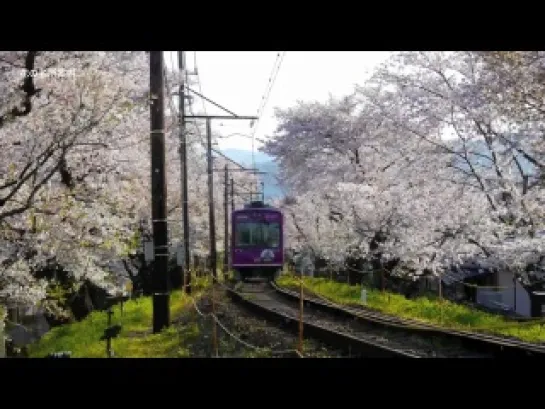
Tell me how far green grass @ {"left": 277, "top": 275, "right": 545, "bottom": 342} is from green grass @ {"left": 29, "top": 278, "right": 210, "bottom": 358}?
66.9 inches

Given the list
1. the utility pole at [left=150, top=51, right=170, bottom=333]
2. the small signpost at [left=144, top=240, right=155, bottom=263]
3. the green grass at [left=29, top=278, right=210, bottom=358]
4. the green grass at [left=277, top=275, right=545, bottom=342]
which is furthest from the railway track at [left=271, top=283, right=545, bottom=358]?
the small signpost at [left=144, top=240, right=155, bottom=263]

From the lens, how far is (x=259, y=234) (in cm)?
1484

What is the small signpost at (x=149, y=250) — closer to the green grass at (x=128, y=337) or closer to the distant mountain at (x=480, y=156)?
the green grass at (x=128, y=337)

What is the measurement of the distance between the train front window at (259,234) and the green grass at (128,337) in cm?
173

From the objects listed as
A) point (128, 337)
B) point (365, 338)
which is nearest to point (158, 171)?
point (128, 337)

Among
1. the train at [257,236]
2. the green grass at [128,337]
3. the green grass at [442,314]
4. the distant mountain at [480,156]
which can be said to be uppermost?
the distant mountain at [480,156]

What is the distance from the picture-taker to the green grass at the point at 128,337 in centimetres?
739

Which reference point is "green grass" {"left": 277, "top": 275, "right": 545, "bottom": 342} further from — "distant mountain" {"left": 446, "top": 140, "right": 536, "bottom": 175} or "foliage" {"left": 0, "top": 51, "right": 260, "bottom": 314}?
"foliage" {"left": 0, "top": 51, "right": 260, "bottom": 314}

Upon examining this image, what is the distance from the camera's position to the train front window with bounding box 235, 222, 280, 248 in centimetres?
1484

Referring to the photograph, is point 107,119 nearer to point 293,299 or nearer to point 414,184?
point 293,299

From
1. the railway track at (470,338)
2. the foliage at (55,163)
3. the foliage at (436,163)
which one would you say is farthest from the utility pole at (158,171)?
the foliage at (436,163)

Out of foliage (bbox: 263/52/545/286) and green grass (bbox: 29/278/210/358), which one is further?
foliage (bbox: 263/52/545/286)

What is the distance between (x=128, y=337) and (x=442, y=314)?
13.8 feet
